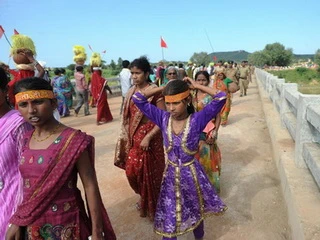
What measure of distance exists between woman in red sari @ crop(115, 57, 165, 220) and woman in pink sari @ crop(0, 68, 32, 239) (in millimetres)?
1335

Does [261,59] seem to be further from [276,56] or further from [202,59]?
[202,59]

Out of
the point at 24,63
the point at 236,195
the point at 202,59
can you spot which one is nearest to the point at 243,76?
the point at 236,195

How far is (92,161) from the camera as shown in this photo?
1638mm

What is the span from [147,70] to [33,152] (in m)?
1.74

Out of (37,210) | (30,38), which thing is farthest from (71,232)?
(30,38)

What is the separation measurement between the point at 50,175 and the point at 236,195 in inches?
112

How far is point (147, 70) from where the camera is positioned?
10.1ft

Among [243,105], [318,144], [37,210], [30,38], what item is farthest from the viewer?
[243,105]

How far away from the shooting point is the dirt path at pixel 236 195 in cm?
297

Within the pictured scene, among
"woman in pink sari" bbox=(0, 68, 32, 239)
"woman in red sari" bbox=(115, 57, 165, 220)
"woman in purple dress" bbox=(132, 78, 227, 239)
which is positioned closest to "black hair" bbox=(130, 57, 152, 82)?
"woman in red sari" bbox=(115, 57, 165, 220)

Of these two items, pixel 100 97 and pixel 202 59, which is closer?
pixel 100 97

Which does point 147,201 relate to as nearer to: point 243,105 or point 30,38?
point 30,38

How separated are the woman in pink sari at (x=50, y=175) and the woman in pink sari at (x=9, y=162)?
0.55 feet

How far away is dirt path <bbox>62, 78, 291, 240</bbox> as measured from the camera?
2975mm
